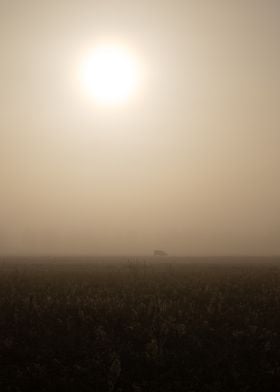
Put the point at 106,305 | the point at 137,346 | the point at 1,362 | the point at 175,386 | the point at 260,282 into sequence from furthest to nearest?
the point at 260,282
the point at 106,305
the point at 137,346
the point at 1,362
the point at 175,386

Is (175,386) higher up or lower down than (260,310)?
lower down

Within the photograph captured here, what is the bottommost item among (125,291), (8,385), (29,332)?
(8,385)

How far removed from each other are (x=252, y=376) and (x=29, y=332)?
34.6ft

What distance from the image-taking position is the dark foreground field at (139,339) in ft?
49.8

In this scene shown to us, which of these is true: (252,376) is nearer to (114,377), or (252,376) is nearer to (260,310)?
(114,377)

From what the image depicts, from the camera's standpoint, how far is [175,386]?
48.4 ft

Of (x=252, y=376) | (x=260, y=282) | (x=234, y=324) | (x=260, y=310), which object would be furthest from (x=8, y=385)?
(x=260, y=282)

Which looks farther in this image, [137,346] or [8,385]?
[137,346]

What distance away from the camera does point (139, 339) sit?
1859cm

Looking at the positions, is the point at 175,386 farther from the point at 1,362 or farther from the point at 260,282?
the point at 260,282

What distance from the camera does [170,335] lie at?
18.9m

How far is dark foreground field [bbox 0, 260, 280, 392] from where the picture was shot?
15.2 meters

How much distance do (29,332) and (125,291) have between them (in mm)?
8447

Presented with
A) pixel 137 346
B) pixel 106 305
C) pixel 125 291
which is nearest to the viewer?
pixel 137 346
